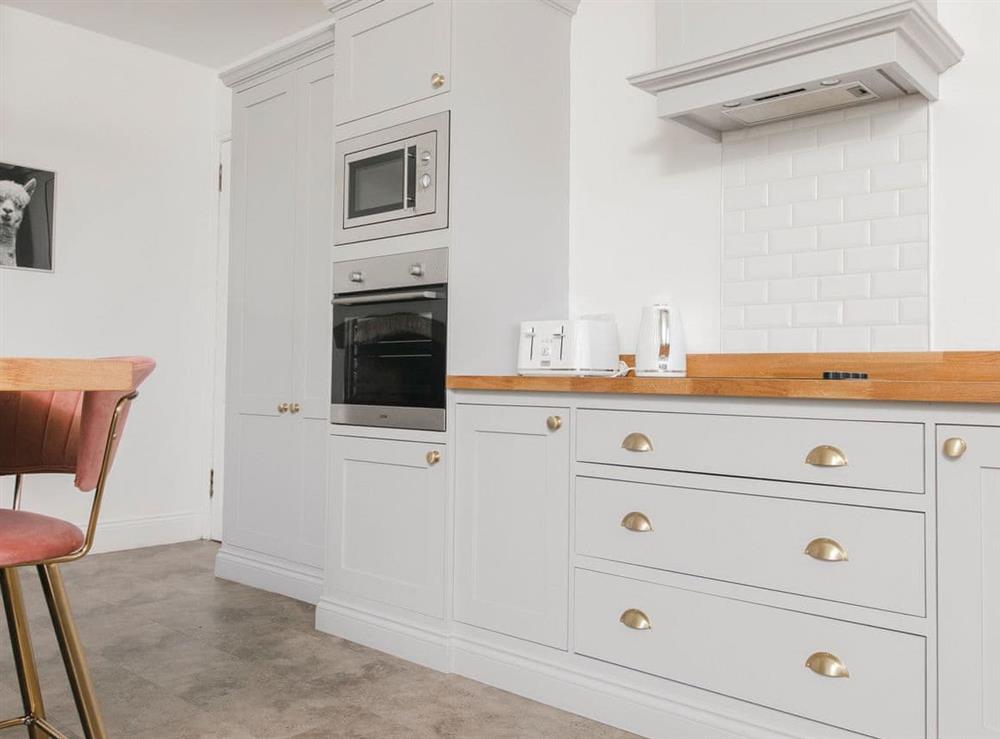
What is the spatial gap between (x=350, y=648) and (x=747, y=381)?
65.9 inches

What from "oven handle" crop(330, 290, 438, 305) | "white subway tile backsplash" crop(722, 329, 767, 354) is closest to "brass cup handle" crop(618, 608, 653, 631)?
"white subway tile backsplash" crop(722, 329, 767, 354)

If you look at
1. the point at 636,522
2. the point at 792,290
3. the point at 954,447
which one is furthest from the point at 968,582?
the point at 792,290

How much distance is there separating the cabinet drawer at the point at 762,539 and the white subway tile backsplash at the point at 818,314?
0.77 metres

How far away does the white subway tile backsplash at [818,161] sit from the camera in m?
2.49

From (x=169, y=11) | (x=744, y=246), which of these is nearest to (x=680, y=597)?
(x=744, y=246)

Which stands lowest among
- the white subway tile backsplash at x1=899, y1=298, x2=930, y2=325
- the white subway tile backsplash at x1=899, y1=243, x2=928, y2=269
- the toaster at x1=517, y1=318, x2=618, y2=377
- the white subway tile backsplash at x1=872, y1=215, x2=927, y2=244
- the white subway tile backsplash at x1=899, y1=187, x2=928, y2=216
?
the toaster at x1=517, y1=318, x2=618, y2=377

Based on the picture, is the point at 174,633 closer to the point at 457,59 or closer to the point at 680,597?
the point at 680,597

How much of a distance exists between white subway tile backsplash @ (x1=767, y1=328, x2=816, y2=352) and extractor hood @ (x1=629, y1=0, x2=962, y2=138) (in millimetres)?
653

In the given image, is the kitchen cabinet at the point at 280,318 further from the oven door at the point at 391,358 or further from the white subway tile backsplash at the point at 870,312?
the white subway tile backsplash at the point at 870,312

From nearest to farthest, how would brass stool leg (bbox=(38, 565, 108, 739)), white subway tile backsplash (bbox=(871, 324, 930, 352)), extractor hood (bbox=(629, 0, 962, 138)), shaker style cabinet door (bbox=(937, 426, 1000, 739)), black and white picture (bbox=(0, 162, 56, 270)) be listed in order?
brass stool leg (bbox=(38, 565, 108, 739)), shaker style cabinet door (bbox=(937, 426, 1000, 739)), extractor hood (bbox=(629, 0, 962, 138)), white subway tile backsplash (bbox=(871, 324, 930, 352)), black and white picture (bbox=(0, 162, 56, 270))

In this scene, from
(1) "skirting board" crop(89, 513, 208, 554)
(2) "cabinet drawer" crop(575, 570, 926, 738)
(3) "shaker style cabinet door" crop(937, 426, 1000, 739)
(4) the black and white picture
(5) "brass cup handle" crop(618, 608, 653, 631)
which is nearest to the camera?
(3) "shaker style cabinet door" crop(937, 426, 1000, 739)

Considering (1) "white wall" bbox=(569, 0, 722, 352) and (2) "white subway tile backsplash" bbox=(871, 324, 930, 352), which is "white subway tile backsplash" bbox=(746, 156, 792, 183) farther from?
(2) "white subway tile backsplash" bbox=(871, 324, 930, 352)

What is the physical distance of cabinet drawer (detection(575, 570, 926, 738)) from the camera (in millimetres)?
1772

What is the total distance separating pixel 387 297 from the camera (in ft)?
9.41
